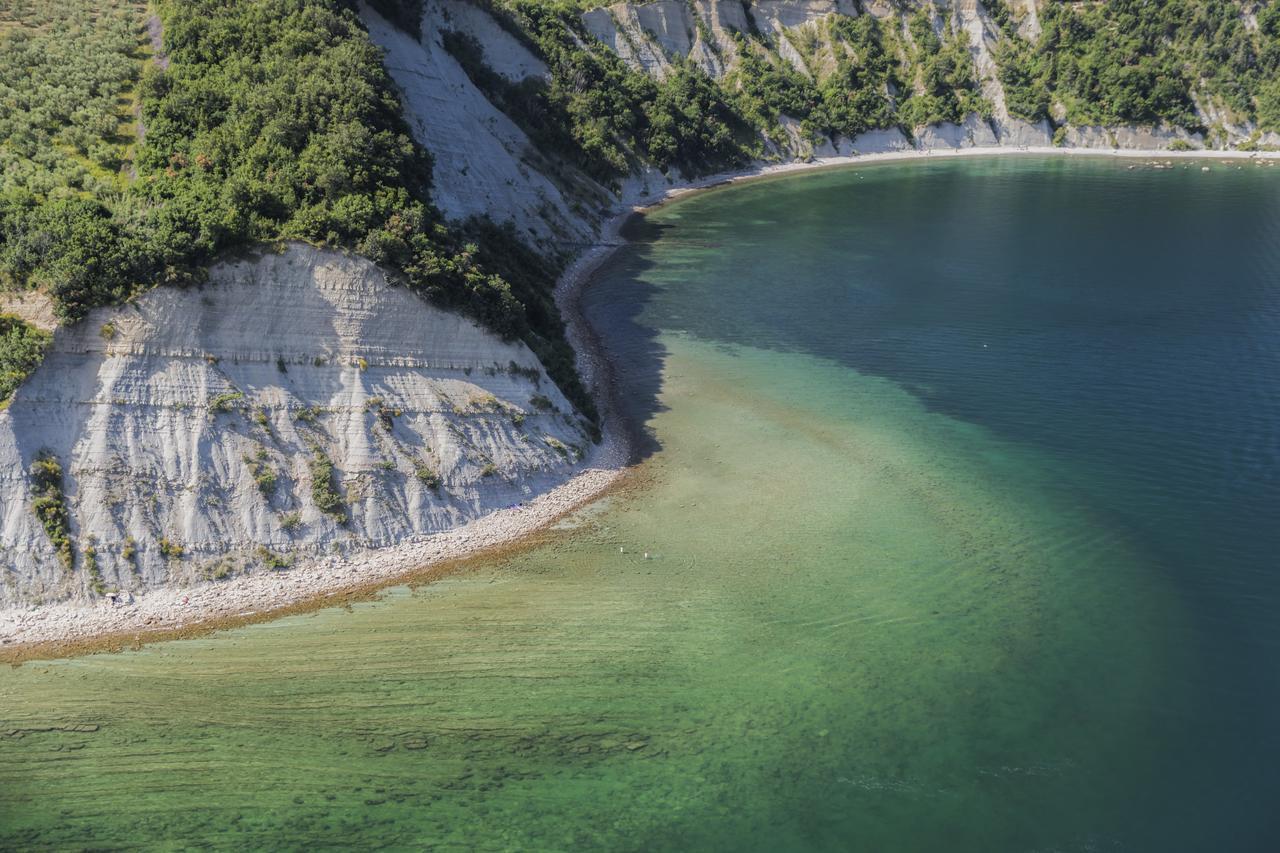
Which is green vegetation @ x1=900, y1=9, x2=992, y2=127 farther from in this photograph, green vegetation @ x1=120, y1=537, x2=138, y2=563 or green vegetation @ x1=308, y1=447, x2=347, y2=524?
green vegetation @ x1=120, y1=537, x2=138, y2=563

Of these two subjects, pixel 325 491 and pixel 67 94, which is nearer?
pixel 325 491

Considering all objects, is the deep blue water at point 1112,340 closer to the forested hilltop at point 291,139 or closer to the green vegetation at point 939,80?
the forested hilltop at point 291,139

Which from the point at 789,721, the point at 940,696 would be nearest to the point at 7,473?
the point at 789,721

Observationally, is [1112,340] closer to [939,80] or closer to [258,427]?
[258,427]

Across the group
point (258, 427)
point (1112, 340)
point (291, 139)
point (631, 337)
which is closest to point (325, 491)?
point (258, 427)

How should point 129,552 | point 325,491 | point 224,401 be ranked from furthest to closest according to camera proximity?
point 325,491 < point 224,401 < point 129,552

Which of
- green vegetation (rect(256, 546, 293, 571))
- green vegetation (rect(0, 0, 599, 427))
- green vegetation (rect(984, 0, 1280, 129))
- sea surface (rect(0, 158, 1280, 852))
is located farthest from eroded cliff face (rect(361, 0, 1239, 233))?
green vegetation (rect(256, 546, 293, 571))
